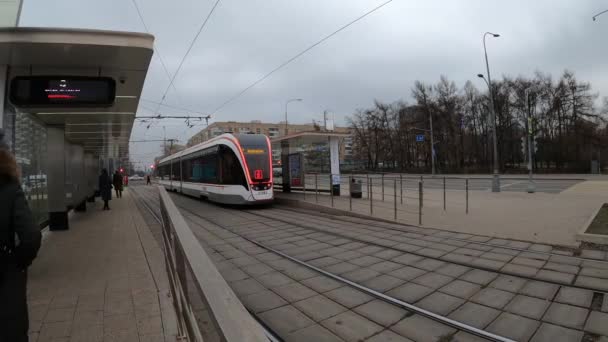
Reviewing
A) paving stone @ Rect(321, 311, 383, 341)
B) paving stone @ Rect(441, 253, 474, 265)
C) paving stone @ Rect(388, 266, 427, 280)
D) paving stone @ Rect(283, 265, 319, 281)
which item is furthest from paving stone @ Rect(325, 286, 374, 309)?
paving stone @ Rect(441, 253, 474, 265)

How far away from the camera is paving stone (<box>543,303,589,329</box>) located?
10.5ft

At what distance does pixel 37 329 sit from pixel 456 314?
13.8 feet

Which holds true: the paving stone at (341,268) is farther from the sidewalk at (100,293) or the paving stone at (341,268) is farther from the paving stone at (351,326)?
the sidewalk at (100,293)

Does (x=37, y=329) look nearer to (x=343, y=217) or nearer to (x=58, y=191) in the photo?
(x=58, y=191)

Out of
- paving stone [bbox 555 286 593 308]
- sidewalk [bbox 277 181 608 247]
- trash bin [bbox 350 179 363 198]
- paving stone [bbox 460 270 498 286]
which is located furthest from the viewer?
trash bin [bbox 350 179 363 198]

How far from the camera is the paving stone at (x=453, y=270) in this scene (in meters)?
4.64

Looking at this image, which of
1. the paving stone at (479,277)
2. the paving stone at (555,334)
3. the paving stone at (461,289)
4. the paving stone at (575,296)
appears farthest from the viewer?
the paving stone at (479,277)

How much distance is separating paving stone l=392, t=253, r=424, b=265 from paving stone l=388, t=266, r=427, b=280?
0.25 metres

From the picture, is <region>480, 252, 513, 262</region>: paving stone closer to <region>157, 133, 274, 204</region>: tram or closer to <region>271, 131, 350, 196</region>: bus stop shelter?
<region>157, 133, 274, 204</region>: tram

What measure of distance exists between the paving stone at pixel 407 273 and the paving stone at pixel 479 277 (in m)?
0.59

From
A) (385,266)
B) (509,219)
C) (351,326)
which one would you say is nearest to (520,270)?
(385,266)

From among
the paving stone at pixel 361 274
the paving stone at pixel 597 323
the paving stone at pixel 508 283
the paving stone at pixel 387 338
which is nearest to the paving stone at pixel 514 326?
the paving stone at pixel 597 323

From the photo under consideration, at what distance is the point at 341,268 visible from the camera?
504 centimetres

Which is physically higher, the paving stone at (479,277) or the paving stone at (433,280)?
the paving stone at (433,280)
